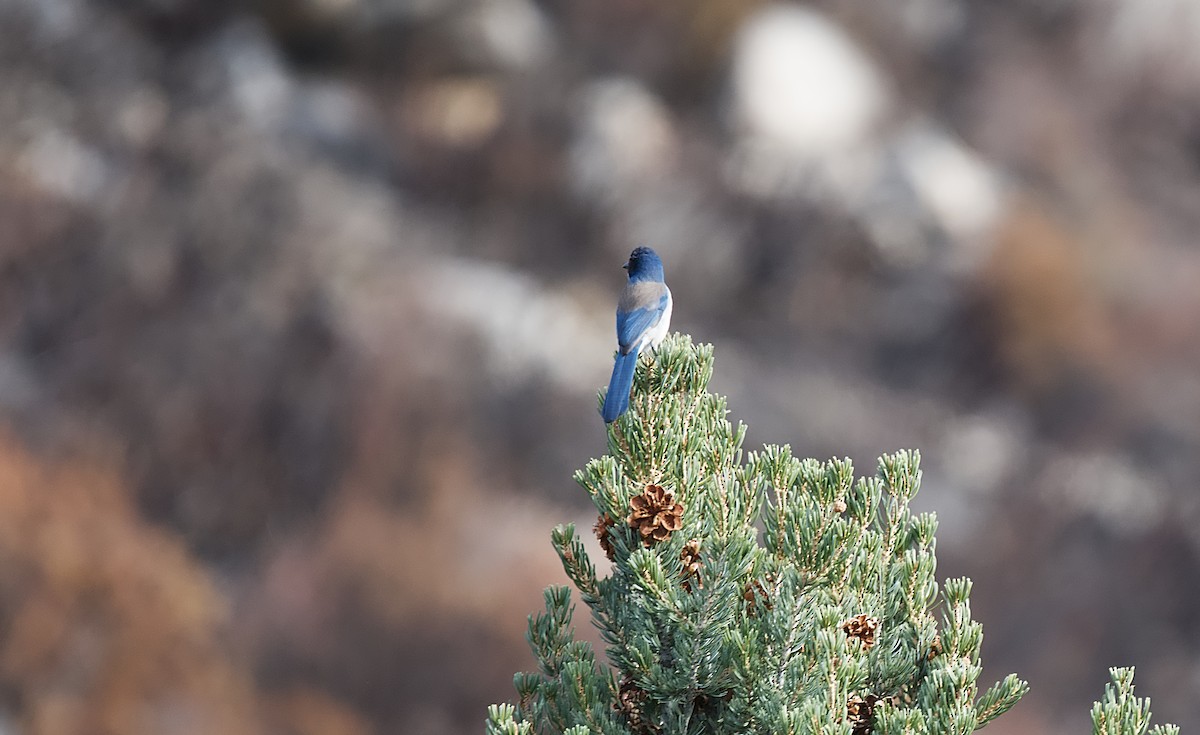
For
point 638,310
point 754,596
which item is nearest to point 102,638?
point 638,310

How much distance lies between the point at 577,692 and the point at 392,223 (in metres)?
13.5

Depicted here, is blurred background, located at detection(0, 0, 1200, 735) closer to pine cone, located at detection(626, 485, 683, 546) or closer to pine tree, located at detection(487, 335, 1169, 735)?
pine tree, located at detection(487, 335, 1169, 735)

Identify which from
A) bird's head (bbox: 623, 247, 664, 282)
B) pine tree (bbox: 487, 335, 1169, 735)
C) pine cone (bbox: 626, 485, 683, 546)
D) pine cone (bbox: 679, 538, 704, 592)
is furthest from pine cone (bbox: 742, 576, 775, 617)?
bird's head (bbox: 623, 247, 664, 282)

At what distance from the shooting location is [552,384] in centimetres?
1340

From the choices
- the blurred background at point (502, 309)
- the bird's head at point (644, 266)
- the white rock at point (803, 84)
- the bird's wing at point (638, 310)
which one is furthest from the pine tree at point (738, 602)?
the white rock at point (803, 84)

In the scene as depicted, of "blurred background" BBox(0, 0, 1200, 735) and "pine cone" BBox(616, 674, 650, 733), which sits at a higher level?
"blurred background" BBox(0, 0, 1200, 735)

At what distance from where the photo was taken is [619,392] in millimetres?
2414

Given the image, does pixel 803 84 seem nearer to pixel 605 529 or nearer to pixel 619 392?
pixel 619 392

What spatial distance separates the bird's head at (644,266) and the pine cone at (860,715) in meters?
1.72

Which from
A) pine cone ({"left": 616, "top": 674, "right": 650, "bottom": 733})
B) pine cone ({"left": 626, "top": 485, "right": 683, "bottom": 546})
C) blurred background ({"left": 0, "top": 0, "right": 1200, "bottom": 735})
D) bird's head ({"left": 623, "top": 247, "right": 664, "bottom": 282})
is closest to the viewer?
pine cone ({"left": 626, "top": 485, "right": 683, "bottom": 546})

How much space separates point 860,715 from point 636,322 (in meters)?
1.20

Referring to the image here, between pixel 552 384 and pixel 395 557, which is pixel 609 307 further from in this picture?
pixel 395 557

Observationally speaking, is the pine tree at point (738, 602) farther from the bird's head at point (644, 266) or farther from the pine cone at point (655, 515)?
the bird's head at point (644, 266)

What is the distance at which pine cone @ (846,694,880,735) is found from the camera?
2275 mm
